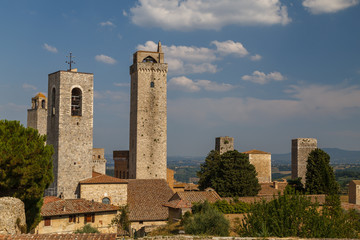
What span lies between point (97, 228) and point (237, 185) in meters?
14.5

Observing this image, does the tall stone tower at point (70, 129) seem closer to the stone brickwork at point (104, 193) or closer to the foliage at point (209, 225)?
the stone brickwork at point (104, 193)

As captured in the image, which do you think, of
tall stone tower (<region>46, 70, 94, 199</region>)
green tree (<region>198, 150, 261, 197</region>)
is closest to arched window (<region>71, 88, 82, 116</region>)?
tall stone tower (<region>46, 70, 94, 199</region>)

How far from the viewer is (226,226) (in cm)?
2286

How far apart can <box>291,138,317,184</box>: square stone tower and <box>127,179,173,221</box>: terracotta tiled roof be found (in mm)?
Answer: 28674

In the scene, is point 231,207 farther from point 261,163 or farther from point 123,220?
point 261,163

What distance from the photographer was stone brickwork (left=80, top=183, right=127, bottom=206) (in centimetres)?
3806

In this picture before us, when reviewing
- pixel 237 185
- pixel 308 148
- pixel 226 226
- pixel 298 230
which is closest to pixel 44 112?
pixel 237 185

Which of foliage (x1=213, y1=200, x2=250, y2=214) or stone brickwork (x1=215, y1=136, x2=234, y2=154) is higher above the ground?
stone brickwork (x1=215, y1=136, x2=234, y2=154)

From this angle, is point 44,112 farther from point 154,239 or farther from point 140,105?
point 154,239

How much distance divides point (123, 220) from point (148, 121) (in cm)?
2142

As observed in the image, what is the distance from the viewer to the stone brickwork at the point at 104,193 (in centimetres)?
3806

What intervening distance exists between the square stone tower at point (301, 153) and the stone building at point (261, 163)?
4084 millimetres

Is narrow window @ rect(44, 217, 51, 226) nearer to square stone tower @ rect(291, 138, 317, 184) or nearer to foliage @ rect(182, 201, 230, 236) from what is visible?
foliage @ rect(182, 201, 230, 236)

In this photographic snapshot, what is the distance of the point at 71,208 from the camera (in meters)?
31.9
